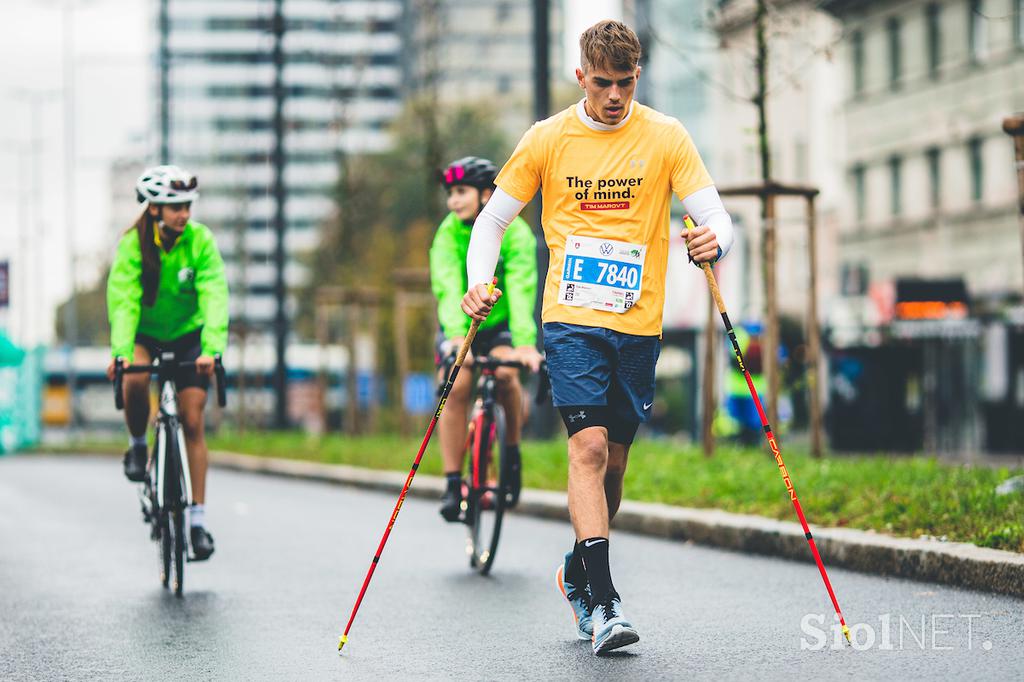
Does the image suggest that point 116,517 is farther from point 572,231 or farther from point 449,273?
point 572,231

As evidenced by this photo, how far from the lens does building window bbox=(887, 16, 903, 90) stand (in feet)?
147

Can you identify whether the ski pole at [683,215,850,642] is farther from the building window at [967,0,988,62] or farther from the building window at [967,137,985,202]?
the building window at [967,137,985,202]

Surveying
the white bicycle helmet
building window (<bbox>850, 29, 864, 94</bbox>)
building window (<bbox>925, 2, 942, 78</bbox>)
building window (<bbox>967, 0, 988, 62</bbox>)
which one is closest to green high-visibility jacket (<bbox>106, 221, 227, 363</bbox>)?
the white bicycle helmet

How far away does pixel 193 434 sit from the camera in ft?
29.1

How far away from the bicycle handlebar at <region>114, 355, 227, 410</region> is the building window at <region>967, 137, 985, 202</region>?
3444cm

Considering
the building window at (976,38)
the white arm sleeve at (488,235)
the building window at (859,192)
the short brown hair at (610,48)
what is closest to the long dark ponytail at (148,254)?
the white arm sleeve at (488,235)

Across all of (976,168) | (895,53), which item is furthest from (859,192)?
(976,168)

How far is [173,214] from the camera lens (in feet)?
28.7

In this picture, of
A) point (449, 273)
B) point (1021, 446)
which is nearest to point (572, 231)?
point (449, 273)

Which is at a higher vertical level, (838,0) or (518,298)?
(838,0)

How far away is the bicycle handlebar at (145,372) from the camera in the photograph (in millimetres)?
8516

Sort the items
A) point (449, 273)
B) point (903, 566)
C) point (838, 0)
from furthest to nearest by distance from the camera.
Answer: point (838, 0) < point (449, 273) < point (903, 566)

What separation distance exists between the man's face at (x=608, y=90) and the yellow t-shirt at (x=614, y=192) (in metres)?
0.11

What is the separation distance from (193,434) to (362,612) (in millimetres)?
1583
